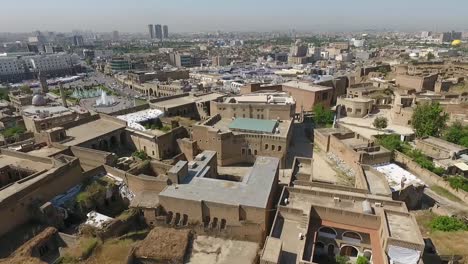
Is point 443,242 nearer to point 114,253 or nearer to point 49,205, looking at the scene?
point 114,253

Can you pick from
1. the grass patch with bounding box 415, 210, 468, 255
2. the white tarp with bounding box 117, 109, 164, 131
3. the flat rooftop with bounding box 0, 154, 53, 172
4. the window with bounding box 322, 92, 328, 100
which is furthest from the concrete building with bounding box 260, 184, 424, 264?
the window with bounding box 322, 92, 328, 100

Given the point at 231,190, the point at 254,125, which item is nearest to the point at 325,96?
the point at 254,125

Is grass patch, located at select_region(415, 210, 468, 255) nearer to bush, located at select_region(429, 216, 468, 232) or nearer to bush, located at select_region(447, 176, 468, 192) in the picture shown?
bush, located at select_region(429, 216, 468, 232)

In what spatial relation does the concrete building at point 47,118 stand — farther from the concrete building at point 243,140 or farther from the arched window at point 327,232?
the arched window at point 327,232

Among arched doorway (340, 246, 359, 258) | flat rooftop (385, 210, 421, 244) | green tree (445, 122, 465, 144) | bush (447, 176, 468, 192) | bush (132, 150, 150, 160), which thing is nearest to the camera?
flat rooftop (385, 210, 421, 244)

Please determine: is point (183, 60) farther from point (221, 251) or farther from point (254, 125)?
point (221, 251)

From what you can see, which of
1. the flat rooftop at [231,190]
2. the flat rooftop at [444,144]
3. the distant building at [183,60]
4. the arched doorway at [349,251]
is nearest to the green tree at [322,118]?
the flat rooftop at [444,144]
